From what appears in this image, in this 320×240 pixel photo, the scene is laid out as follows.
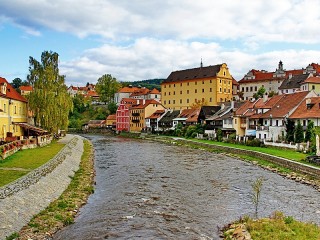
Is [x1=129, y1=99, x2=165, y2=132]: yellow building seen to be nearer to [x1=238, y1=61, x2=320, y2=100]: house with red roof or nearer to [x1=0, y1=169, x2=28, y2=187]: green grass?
[x1=238, y1=61, x2=320, y2=100]: house with red roof

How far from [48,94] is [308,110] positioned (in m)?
31.2

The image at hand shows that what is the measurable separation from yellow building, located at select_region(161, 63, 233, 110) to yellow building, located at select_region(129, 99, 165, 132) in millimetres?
5813

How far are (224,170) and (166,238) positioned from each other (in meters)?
17.7

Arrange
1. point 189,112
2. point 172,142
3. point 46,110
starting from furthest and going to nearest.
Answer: point 189,112
point 172,142
point 46,110

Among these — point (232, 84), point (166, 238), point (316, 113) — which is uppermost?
point (232, 84)

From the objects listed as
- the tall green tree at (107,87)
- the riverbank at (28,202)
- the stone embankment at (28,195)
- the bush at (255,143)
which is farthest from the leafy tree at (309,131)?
the tall green tree at (107,87)

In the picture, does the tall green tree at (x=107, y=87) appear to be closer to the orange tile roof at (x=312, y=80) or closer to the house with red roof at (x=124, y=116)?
the house with red roof at (x=124, y=116)

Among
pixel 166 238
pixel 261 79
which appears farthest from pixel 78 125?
pixel 166 238

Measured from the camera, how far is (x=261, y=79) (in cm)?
8869

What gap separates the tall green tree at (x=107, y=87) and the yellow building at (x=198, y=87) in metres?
32.2

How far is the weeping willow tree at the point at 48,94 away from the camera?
43.8 meters

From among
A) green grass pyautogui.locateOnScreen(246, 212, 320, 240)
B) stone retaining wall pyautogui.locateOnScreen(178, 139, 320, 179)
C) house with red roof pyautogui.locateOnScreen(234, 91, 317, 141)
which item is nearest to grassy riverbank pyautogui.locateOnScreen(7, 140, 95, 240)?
green grass pyautogui.locateOnScreen(246, 212, 320, 240)

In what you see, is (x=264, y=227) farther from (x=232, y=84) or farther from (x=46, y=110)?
(x=232, y=84)

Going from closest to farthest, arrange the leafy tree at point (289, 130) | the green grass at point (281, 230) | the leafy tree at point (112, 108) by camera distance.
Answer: the green grass at point (281, 230) < the leafy tree at point (289, 130) < the leafy tree at point (112, 108)
